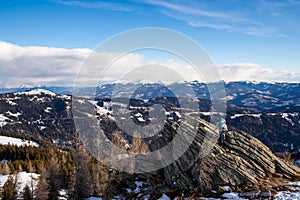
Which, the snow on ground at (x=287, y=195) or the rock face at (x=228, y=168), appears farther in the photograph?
the rock face at (x=228, y=168)

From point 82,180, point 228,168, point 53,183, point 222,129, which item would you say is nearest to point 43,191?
point 53,183

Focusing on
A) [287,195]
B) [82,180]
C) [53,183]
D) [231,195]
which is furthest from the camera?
[53,183]

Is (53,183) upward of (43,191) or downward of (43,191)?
upward

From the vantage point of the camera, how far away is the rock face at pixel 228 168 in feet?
147

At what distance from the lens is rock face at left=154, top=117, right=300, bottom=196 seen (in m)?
44.7

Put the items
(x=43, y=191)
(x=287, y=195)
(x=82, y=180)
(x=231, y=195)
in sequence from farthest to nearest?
(x=43, y=191)
(x=82, y=180)
(x=231, y=195)
(x=287, y=195)

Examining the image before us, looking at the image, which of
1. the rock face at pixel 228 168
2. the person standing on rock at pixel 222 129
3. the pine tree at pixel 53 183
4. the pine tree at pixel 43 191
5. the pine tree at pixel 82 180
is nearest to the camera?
the rock face at pixel 228 168

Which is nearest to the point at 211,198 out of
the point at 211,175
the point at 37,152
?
the point at 211,175

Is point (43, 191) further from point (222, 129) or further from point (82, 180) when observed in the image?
point (222, 129)

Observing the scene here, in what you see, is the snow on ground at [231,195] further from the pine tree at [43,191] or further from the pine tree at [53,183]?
the pine tree at [53,183]

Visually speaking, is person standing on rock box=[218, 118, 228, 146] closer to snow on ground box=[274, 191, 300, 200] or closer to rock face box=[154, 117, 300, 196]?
rock face box=[154, 117, 300, 196]

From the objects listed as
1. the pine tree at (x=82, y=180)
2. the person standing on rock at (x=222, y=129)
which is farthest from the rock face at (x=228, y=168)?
the pine tree at (x=82, y=180)

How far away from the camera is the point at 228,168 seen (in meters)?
46.2

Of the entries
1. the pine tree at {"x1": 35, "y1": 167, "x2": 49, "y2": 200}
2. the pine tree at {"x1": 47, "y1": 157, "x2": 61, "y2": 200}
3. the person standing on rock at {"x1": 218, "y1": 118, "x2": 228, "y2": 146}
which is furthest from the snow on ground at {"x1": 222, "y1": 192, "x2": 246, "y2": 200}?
the pine tree at {"x1": 47, "y1": 157, "x2": 61, "y2": 200}
